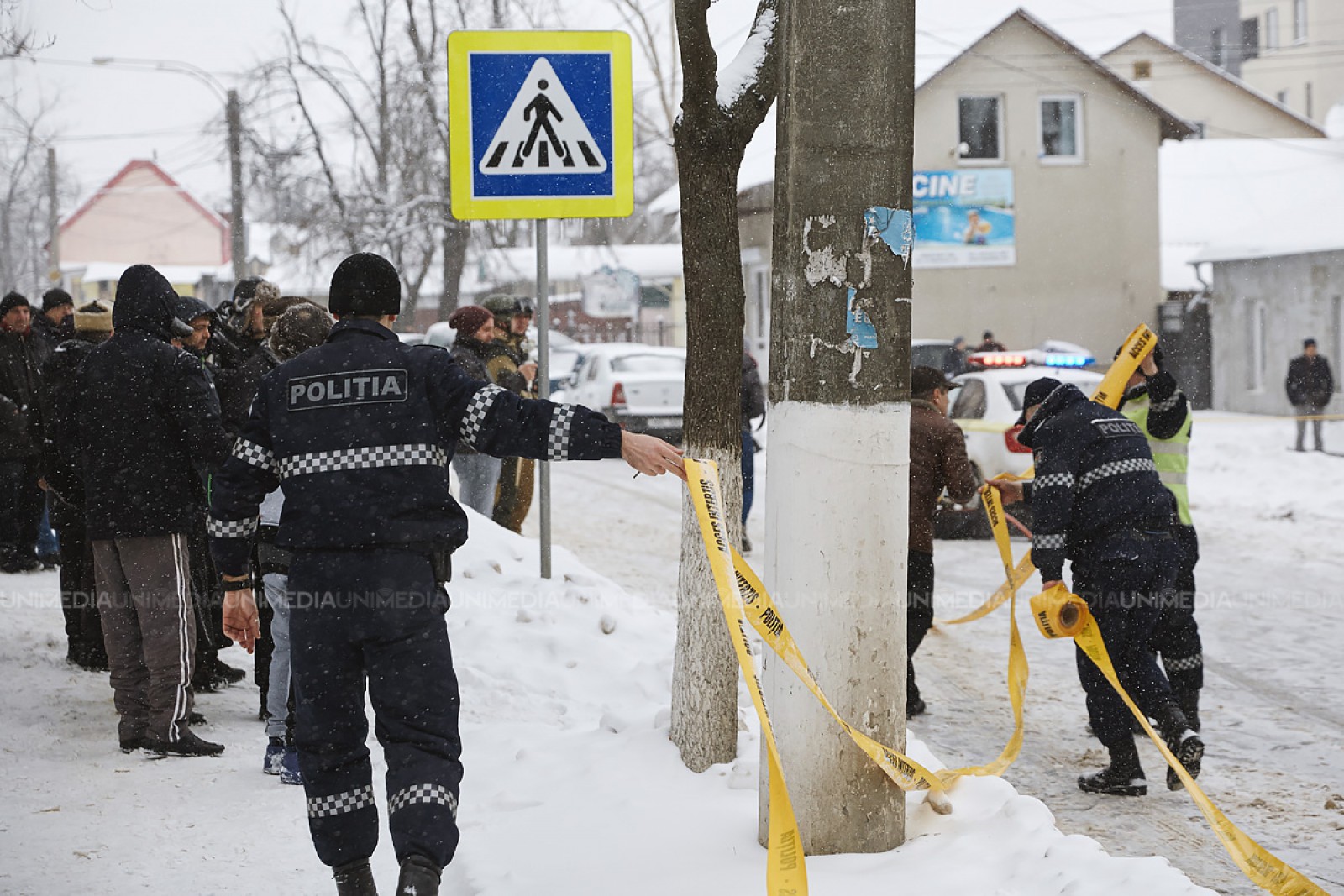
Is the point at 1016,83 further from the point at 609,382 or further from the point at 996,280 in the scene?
the point at 609,382

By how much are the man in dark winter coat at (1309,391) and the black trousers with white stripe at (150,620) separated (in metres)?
17.9

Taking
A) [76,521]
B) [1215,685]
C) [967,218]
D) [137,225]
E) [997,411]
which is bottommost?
[1215,685]

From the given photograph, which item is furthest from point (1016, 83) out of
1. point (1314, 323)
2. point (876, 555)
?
point (876, 555)

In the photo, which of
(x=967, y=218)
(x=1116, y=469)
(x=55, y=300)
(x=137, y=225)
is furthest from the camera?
(x=137, y=225)

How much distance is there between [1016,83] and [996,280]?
4.51m

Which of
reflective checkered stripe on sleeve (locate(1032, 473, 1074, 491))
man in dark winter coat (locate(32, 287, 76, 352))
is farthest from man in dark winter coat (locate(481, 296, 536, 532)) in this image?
reflective checkered stripe on sleeve (locate(1032, 473, 1074, 491))

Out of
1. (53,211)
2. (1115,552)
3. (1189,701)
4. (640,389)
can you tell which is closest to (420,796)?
(1115,552)

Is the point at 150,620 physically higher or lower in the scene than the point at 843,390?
lower

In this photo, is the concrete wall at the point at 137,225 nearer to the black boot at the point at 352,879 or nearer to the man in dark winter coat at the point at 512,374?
the man in dark winter coat at the point at 512,374

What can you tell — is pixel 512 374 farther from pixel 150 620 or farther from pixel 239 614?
pixel 239 614

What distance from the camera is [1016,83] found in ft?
107

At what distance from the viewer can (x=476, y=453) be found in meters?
9.79

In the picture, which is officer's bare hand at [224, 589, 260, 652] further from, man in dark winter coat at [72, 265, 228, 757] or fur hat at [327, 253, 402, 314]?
man in dark winter coat at [72, 265, 228, 757]

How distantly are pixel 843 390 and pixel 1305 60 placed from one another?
5416 cm
